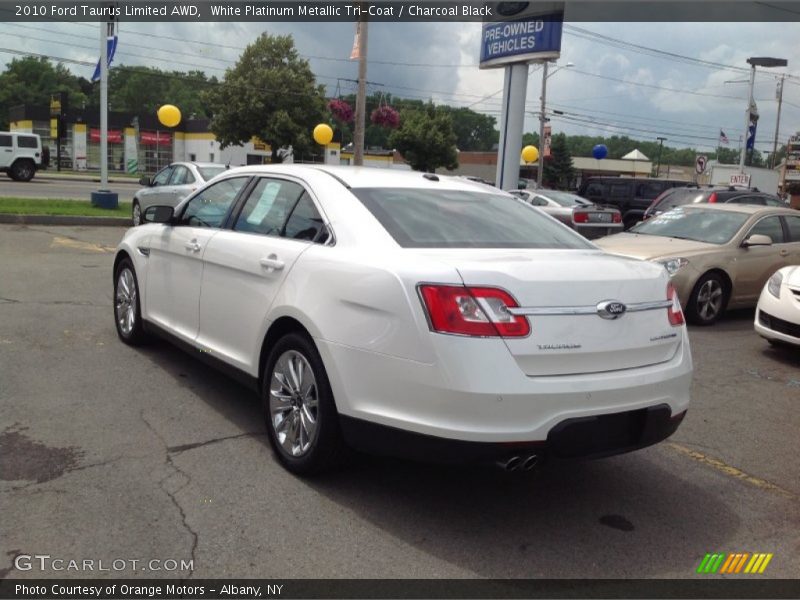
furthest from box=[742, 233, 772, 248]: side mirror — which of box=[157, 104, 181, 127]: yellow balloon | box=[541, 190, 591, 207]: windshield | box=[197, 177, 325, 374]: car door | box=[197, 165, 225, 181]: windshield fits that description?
box=[157, 104, 181, 127]: yellow balloon

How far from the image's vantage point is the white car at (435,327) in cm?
304

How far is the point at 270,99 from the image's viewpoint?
40.0m

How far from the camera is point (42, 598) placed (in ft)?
8.82

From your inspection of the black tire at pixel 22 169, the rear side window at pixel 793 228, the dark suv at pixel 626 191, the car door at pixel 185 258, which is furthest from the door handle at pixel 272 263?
the black tire at pixel 22 169

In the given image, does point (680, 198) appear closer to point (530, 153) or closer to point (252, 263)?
point (252, 263)

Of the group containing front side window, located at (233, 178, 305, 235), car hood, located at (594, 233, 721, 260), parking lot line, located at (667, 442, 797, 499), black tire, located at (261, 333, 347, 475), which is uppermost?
front side window, located at (233, 178, 305, 235)

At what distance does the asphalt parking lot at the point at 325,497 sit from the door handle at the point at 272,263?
1.08 meters

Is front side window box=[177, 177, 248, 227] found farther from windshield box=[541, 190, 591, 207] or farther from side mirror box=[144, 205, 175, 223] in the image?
windshield box=[541, 190, 591, 207]

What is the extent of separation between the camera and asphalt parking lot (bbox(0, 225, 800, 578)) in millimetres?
3045

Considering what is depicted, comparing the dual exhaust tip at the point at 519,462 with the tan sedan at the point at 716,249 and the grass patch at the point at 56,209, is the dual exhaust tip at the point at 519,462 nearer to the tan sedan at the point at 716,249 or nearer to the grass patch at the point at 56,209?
the tan sedan at the point at 716,249

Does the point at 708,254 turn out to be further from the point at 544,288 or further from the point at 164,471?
the point at 164,471

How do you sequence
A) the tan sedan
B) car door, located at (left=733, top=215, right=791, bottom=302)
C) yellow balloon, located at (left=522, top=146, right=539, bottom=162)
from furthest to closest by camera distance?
yellow balloon, located at (left=522, top=146, right=539, bottom=162)
car door, located at (left=733, top=215, right=791, bottom=302)
the tan sedan

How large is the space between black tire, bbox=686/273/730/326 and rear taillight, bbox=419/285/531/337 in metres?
6.21

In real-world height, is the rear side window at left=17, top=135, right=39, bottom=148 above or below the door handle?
above
